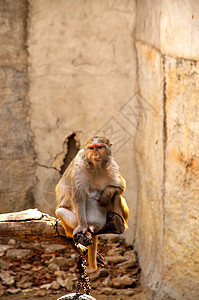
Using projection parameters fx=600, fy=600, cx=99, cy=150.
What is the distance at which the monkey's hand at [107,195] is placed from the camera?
4758mm

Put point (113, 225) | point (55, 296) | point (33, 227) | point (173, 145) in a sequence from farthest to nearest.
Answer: point (55, 296)
point (173, 145)
point (33, 227)
point (113, 225)

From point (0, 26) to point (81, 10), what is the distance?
1.08 metres

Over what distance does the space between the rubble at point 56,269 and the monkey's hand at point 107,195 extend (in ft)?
8.14

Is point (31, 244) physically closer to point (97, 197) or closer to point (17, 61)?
point (17, 61)

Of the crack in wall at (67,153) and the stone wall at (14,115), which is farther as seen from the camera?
Result: the crack in wall at (67,153)

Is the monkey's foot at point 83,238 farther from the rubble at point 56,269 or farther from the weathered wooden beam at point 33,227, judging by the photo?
the rubble at point 56,269

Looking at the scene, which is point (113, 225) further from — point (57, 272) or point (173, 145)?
point (57, 272)

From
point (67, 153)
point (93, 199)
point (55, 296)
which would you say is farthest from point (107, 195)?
point (67, 153)

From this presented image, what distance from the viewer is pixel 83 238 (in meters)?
4.48

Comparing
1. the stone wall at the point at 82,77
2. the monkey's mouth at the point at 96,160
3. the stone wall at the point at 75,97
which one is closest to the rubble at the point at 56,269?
the stone wall at the point at 75,97

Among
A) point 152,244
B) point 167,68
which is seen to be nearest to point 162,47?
point 167,68

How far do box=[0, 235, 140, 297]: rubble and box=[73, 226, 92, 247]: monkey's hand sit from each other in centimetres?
257

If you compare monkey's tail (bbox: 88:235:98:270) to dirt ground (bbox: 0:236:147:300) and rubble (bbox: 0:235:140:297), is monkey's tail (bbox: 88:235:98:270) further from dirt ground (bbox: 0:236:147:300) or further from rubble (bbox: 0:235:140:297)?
rubble (bbox: 0:235:140:297)

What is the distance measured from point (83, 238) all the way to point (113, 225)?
36 cm
